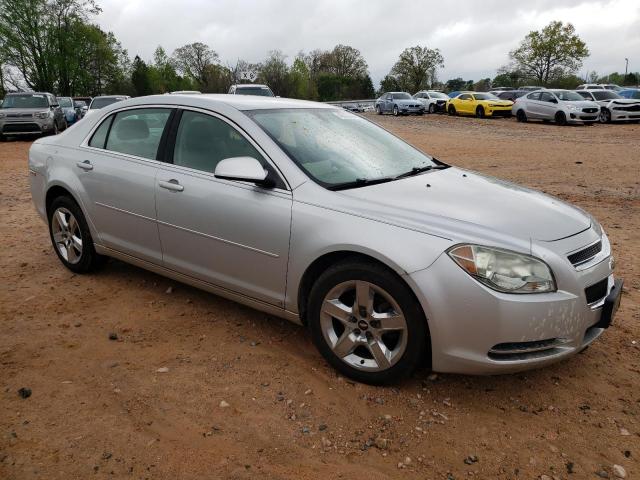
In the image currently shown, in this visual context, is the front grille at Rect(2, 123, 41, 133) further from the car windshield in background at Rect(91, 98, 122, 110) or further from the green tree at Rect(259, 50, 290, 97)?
the green tree at Rect(259, 50, 290, 97)

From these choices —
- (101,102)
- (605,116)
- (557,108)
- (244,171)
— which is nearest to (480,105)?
(557,108)

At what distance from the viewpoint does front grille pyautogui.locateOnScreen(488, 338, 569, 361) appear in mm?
2676

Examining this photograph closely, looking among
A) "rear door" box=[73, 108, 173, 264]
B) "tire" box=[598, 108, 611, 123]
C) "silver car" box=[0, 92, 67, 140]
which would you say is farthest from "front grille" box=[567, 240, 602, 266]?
"tire" box=[598, 108, 611, 123]

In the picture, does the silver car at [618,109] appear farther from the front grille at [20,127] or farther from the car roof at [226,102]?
the car roof at [226,102]

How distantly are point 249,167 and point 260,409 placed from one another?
1376mm

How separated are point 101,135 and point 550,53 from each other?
218 feet

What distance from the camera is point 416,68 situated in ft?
251

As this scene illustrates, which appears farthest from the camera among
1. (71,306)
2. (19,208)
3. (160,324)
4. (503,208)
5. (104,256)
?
(19,208)

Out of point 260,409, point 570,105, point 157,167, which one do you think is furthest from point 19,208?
point 570,105

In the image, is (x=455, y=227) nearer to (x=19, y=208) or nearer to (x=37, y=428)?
(x=37, y=428)

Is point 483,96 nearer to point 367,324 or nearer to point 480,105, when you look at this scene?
point 480,105

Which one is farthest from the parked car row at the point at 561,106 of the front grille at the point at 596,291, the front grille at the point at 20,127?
the front grille at the point at 596,291

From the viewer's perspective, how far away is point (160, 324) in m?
3.85

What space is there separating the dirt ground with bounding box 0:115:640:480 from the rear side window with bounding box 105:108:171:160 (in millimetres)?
1160
